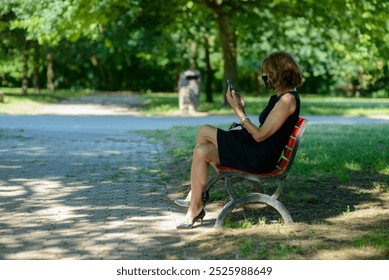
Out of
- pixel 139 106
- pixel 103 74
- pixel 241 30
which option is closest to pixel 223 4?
pixel 241 30

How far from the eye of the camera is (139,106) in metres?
30.8

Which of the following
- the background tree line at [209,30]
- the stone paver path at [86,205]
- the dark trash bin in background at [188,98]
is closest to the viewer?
the stone paver path at [86,205]

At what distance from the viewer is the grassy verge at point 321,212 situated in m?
5.62

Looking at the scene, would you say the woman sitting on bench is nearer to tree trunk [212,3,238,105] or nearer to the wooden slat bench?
the wooden slat bench

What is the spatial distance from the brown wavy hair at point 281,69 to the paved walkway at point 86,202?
1481 mm

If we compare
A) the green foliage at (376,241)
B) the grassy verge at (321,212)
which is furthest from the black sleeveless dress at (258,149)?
the green foliage at (376,241)

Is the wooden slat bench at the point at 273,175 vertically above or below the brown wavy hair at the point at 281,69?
below

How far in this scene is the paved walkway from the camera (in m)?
5.96

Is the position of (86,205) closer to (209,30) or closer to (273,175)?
(273,175)

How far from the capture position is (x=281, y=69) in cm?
635

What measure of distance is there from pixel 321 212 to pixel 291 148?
1263mm

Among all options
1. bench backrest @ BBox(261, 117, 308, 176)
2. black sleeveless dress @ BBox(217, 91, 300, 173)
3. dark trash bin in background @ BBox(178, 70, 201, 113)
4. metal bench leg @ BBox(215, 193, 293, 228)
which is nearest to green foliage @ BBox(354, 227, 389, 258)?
metal bench leg @ BBox(215, 193, 293, 228)

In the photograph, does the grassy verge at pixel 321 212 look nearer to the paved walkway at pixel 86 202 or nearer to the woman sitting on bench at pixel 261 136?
the paved walkway at pixel 86 202
